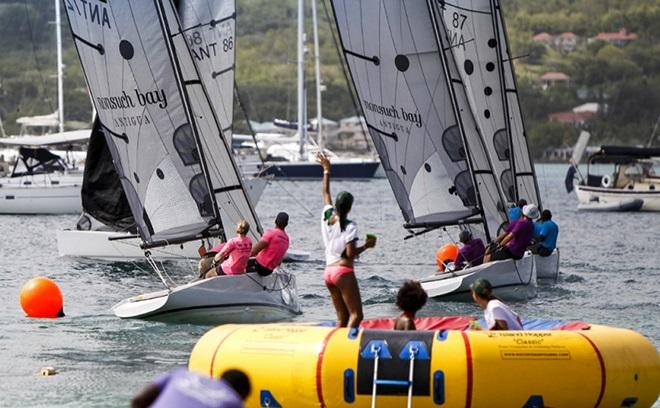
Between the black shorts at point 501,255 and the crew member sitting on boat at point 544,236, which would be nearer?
the black shorts at point 501,255

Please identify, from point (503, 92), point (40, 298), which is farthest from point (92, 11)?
point (503, 92)

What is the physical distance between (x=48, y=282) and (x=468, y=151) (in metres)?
8.42

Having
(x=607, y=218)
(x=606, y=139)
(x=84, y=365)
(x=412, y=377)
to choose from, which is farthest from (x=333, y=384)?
(x=606, y=139)

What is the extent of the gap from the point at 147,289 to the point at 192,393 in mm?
20718

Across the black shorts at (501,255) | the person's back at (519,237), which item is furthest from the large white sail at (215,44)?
the person's back at (519,237)

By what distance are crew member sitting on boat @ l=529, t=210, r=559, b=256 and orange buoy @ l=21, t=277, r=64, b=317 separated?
9498 mm

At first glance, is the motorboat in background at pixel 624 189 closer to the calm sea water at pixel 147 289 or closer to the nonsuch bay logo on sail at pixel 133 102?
the calm sea water at pixel 147 289

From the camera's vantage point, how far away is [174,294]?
2162 cm

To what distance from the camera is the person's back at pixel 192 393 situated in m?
8.30

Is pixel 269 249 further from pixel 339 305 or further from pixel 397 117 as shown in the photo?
pixel 397 117

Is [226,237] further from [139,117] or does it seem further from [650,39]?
[650,39]

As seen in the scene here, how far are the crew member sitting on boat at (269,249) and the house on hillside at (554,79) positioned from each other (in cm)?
17402

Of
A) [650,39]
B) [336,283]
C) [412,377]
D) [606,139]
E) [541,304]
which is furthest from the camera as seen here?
[650,39]

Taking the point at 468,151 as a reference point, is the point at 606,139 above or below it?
below
